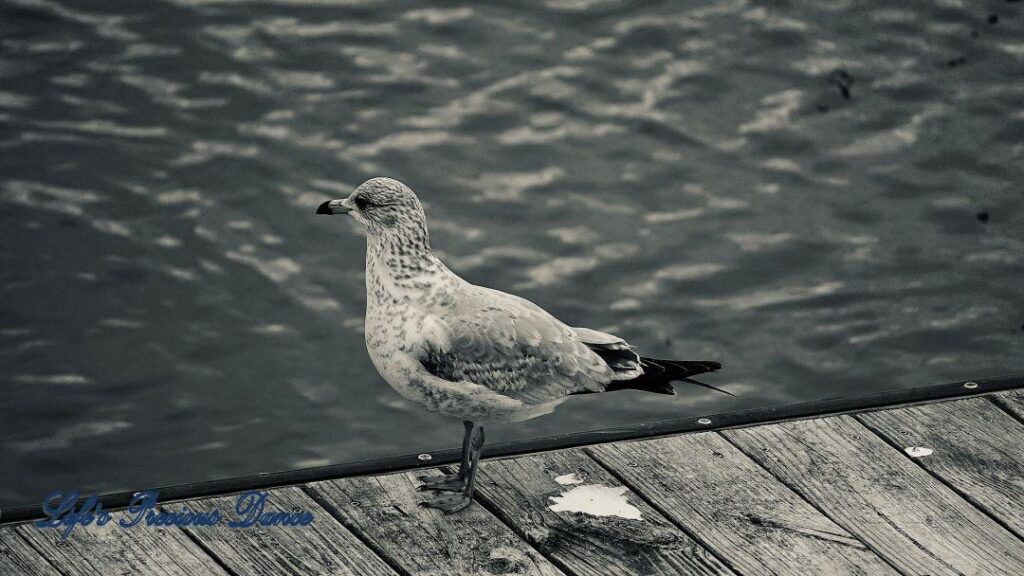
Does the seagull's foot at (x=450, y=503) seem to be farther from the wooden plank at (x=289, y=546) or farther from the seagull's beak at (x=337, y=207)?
the seagull's beak at (x=337, y=207)

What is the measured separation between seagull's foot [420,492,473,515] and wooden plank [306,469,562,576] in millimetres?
18

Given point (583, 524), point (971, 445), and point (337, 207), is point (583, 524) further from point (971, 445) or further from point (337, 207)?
point (971, 445)

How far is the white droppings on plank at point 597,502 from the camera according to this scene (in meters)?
4.44

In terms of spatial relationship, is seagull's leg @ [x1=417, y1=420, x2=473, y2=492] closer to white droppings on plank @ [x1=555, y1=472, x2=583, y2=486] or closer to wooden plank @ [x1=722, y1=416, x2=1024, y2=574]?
white droppings on plank @ [x1=555, y1=472, x2=583, y2=486]

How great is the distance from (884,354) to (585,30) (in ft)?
11.8

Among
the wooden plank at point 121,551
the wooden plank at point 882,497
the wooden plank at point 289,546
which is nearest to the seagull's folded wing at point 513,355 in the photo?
the wooden plank at point 289,546

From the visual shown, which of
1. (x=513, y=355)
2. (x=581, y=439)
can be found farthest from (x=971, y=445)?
(x=513, y=355)

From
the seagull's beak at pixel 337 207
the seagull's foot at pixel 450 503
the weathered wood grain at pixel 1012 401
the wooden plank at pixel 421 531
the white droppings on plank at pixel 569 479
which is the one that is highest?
the seagull's beak at pixel 337 207

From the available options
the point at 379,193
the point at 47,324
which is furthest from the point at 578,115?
the point at 379,193

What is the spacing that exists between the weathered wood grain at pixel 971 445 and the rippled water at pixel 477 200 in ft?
10.1

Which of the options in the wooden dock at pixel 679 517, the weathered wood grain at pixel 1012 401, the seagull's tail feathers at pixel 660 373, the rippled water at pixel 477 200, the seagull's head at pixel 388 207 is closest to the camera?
the wooden dock at pixel 679 517

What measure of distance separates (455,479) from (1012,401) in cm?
198

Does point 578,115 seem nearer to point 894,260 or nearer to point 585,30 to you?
point 585,30

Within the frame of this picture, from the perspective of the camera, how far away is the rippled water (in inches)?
316
